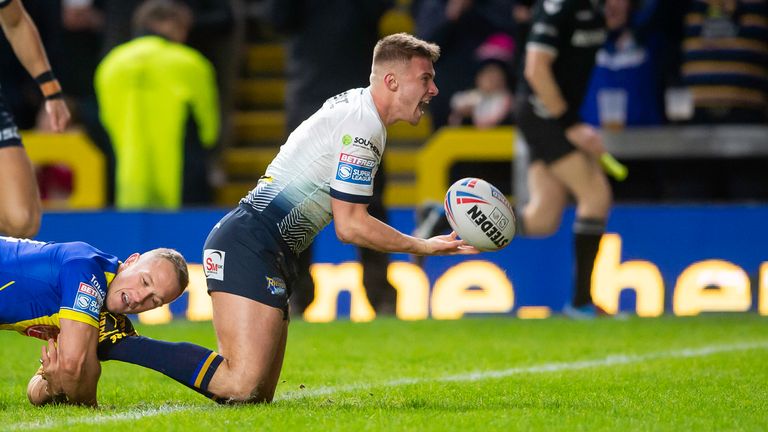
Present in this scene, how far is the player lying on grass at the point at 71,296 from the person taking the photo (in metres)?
5.68

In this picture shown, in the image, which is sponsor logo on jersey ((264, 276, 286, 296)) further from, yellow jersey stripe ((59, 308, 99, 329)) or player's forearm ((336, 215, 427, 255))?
yellow jersey stripe ((59, 308, 99, 329))

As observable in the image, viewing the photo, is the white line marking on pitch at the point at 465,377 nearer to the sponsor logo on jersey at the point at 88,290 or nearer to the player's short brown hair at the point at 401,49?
the sponsor logo on jersey at the point at 88,290

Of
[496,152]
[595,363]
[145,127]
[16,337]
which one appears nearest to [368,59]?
[496,152]

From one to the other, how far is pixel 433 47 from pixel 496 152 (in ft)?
18.1

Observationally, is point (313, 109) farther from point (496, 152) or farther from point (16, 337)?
point (16, 337)

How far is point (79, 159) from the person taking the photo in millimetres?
12172

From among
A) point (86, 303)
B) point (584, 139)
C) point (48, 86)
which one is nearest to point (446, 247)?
point (86, 303)

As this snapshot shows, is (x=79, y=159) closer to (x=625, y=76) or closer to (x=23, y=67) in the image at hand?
(x=23, y=67)

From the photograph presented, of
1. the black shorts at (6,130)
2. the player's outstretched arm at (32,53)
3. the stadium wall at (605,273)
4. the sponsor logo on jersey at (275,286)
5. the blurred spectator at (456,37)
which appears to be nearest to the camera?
the sponsor logo on jersey at (275,286)

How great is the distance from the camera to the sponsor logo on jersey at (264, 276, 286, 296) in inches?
238

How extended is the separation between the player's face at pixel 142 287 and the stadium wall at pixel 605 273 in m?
4.92

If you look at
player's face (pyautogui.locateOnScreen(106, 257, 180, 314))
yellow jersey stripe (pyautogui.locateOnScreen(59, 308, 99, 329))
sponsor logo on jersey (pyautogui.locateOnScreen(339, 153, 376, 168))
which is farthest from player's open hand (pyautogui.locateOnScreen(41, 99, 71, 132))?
sponsor logo on jersey (pyautogui.locateOnScreen(339, 153, 376, 168))

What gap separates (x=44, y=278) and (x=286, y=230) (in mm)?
1019

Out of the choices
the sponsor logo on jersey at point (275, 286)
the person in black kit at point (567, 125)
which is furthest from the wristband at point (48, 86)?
the person in black kit at point (567, 125)
